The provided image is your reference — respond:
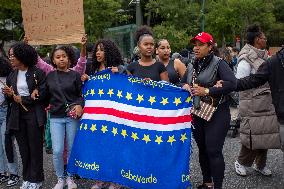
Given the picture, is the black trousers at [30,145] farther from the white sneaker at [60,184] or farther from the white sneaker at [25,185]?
the white sneaker at [60,184]

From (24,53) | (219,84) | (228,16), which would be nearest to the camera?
(219,84)

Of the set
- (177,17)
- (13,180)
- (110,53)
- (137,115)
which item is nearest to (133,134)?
(137,115)

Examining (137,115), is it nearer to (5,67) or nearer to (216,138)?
(216,138)

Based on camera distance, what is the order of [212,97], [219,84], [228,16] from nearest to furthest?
1. [219,84]
2. [212,97]
3. [228,16]

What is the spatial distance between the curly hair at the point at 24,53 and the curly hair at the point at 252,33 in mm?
2795

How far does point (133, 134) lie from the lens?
16.4 ft

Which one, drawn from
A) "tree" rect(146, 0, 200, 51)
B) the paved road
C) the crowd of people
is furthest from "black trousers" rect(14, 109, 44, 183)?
"tree" rect(146, 0, 200, 51)

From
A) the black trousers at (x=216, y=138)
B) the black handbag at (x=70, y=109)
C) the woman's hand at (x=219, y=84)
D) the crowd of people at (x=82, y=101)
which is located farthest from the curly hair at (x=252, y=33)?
the black handbag at (x=70, y=109)

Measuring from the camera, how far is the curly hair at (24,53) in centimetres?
527


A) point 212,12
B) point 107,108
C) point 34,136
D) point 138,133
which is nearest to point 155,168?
point 138,133

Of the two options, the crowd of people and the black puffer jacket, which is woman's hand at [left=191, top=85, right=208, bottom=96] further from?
the black puffer jacket

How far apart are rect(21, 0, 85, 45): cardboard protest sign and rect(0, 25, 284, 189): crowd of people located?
0.17m

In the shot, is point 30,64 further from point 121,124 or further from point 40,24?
point 121,124

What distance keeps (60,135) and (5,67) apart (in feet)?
4.55
